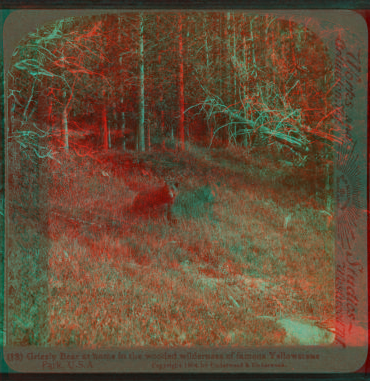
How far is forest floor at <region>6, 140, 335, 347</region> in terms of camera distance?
2270 mm

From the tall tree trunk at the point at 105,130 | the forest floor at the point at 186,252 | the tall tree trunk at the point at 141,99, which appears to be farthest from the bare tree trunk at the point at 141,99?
the tall tree trunk at the point at 105,130

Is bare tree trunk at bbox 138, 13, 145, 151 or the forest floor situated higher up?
bare tree trunk at bbox 138, 13, 145, 151

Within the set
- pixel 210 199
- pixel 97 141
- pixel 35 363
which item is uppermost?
pixel 97 141

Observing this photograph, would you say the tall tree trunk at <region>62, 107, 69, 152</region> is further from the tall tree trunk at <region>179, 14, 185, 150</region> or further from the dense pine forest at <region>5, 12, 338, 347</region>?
the tall tree trunk at <region>179, 14, 185, 150</region>

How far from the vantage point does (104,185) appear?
7.47ft

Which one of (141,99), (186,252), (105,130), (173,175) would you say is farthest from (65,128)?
(186,252)

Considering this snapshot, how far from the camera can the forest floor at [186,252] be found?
2270mm

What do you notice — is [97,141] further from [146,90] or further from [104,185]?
[146,90]

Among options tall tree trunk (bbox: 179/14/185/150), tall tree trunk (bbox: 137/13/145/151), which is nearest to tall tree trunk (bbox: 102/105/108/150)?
tall tree trunk (bbox: 137/13/145/151)

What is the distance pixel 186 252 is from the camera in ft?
7.47

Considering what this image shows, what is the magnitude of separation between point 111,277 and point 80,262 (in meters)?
0.28

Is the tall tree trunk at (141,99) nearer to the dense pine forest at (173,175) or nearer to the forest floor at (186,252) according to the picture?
the dense pine forest at (173,175)

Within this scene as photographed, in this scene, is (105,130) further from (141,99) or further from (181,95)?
(181,95)
